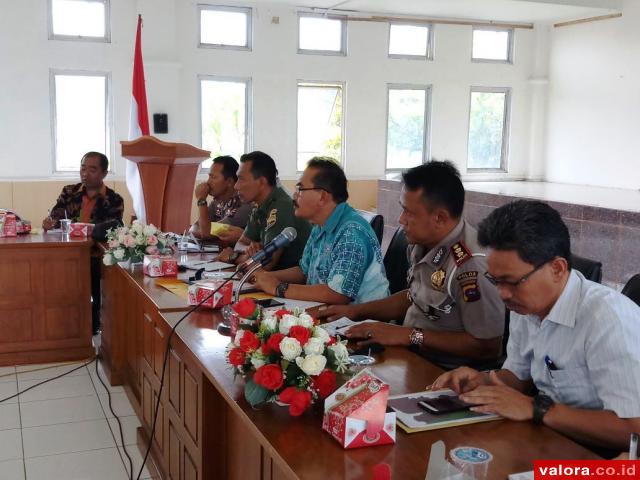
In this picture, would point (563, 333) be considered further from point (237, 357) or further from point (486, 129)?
point (486, 129)

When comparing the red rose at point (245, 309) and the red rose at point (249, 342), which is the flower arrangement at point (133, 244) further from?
the red rose at point (249, 342)

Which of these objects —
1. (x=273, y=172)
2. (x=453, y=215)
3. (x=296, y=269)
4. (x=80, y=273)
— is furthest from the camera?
(x=80, y=273)

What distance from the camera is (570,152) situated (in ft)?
31.5

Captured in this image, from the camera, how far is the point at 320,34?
8.49 m

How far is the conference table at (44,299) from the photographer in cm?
411

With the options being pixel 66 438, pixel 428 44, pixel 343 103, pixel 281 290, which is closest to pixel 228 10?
pixel 343 103

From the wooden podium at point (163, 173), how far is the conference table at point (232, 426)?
92 cm

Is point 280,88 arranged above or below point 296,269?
above

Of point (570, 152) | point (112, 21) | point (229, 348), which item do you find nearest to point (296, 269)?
point (229, 348)

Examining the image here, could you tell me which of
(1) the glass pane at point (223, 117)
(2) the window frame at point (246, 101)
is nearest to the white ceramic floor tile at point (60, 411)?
(2) the window frame at point (246, 101)

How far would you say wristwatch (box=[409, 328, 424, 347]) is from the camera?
84.4 inches

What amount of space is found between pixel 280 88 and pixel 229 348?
6946 mm

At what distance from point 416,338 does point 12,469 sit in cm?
182

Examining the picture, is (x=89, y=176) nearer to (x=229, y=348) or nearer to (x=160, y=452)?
(x=160, y=452)
